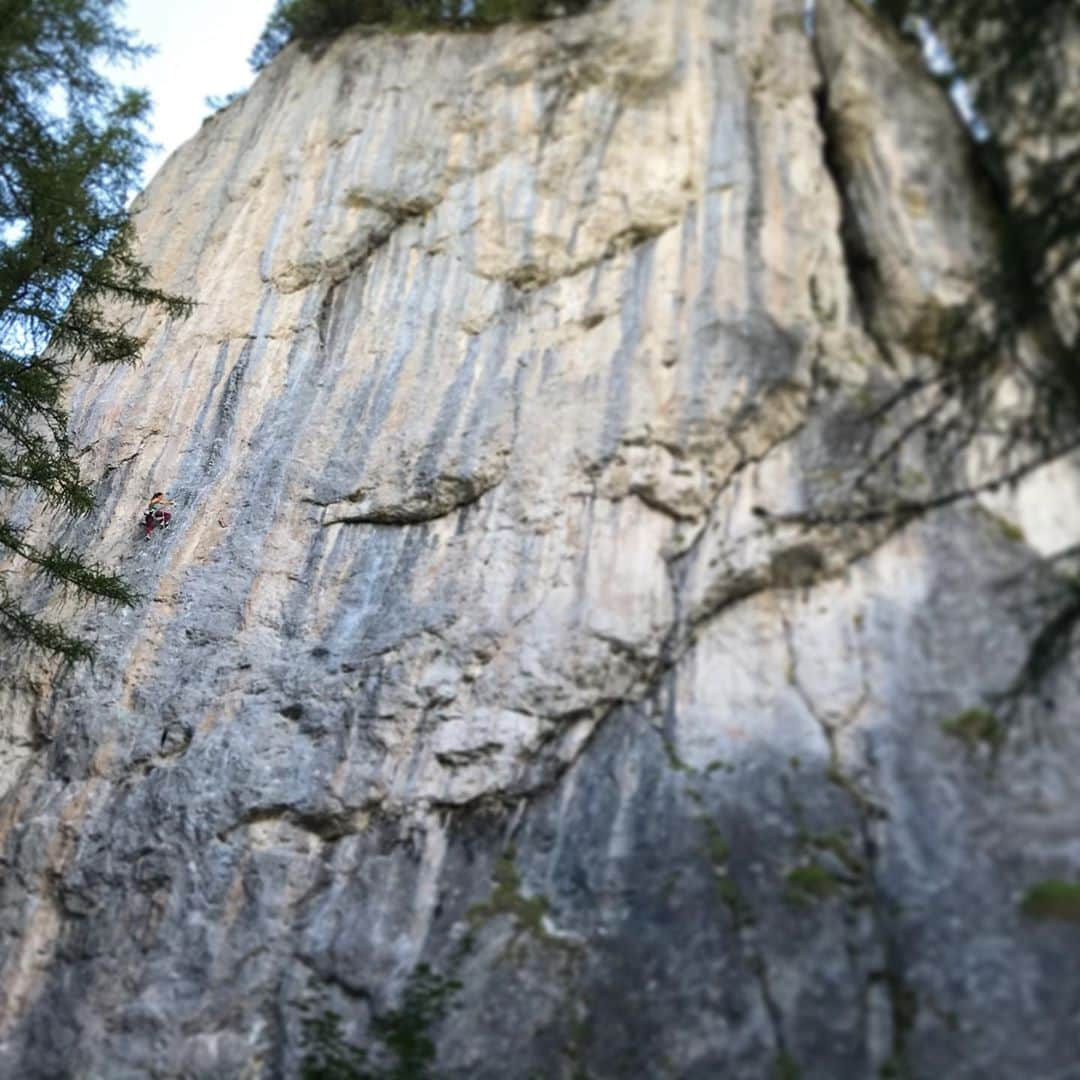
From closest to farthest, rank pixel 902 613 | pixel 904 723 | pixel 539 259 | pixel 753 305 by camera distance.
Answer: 1. pixel 904 723
2. pixel 902 613
3. pixel 753 305
4. pixel 539 259

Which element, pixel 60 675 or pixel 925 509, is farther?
pixel 60 675

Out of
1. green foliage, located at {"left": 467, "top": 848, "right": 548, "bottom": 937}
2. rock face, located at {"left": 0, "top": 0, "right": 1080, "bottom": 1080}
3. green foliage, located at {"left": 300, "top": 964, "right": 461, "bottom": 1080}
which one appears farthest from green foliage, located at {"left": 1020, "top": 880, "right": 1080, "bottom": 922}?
green foliage, located at {"left": 300, "top": 964, "right": 461, "bottom": 1080}

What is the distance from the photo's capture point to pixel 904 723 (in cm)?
980

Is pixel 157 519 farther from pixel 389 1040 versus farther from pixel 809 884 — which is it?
pixel 809 884

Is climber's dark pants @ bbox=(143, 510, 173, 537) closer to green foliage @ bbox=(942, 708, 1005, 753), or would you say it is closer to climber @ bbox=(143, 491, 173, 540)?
climber @ bbox=(143, 491, 173, 540)

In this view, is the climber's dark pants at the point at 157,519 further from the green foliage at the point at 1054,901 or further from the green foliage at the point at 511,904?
the green foliage at the point at 1054,901

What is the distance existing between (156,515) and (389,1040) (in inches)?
285

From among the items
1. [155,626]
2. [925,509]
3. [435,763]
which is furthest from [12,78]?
[925,509]

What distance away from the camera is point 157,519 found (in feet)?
44.8

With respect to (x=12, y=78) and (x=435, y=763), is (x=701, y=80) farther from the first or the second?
(x=435, y=763)

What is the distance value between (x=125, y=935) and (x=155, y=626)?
140 inches

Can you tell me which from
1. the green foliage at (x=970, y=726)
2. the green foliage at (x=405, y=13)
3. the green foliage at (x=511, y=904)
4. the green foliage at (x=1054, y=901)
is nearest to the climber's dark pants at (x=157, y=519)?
the green foliage at (x=511, y=904)

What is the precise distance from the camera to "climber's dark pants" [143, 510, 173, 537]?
1364 cm

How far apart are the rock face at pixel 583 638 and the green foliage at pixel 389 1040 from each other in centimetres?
10
